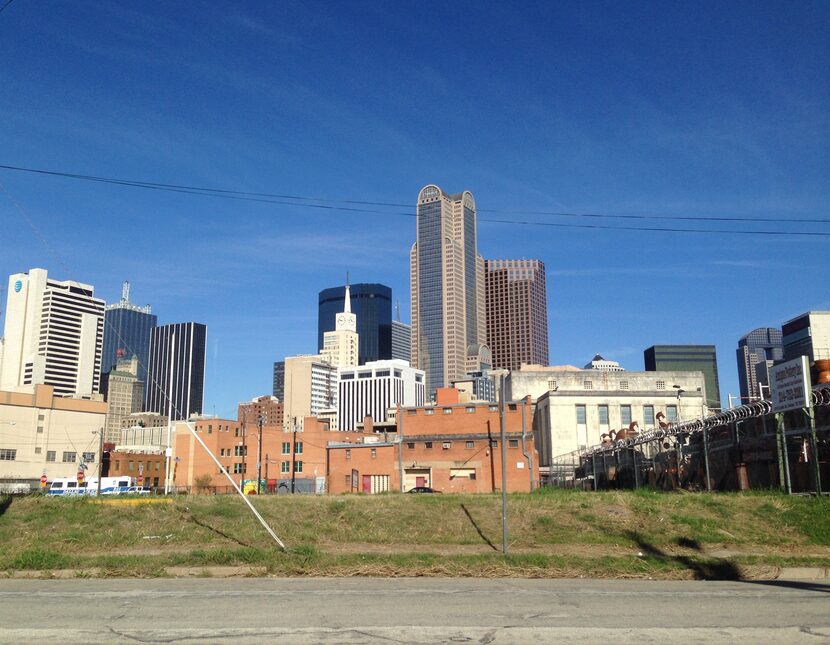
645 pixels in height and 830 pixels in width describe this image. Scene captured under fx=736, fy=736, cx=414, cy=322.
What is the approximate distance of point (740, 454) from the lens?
3919cm

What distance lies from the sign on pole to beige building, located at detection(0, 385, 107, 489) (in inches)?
4255

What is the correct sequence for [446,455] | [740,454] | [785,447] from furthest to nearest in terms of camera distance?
Answer: [446,455] → [740,454] → [785,447]

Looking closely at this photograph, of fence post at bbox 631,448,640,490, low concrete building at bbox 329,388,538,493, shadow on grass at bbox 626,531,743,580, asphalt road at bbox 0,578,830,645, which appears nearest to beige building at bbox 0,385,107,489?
low concrete building at bbox 329,388,538,493

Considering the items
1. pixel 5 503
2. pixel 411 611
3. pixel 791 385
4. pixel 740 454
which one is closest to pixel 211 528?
pixel 5 503

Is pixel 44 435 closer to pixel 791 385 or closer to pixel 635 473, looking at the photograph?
pixel 635 473

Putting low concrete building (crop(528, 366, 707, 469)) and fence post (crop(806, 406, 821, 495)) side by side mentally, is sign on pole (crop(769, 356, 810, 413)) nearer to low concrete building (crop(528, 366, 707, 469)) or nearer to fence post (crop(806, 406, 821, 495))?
fence post (crop(806, 406, 821, 495))

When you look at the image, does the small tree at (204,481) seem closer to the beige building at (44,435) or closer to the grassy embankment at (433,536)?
the beige building at (44,435)

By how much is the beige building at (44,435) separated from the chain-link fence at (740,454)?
9264 cm

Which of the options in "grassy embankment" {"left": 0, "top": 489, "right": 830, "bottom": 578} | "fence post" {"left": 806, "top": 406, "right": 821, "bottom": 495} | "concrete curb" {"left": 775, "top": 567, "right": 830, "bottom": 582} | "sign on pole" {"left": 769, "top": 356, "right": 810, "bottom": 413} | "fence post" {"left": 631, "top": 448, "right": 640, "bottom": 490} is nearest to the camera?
"concrete curb" {"left": 775, "top": 567, "right": 830, "bottom": 582}

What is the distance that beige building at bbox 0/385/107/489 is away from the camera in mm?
122375

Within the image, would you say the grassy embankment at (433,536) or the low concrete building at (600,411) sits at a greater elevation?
the low concrete building at (600,411)

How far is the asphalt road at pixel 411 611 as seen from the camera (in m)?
13.0

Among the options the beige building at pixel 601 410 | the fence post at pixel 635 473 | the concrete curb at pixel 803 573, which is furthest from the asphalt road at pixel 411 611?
the beige building at pixel 601 410

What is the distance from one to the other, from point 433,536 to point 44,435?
119646 mm
